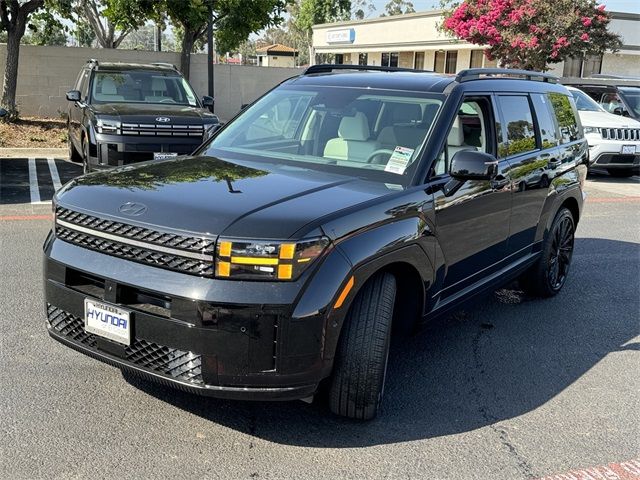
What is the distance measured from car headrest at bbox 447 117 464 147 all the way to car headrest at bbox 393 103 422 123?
0.75ft

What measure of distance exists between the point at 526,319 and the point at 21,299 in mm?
4097

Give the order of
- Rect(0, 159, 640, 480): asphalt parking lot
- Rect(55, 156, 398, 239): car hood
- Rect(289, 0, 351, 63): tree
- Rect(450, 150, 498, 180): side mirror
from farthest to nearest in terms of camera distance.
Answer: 1. Rect(289, 0, 351, 63): tree
2. Rect(450, 150, 498, 180): side mirror
3. Rect(0, 159, 640, 480): asphalt parking lot
4. Rect(55, 156, 398, 239): car hood

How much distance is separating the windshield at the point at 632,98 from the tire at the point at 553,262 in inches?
415

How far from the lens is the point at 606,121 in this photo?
1392 cm

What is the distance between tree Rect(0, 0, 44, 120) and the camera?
1459cm

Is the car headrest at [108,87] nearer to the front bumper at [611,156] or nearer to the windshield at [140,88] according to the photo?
the windshield at [140,88]

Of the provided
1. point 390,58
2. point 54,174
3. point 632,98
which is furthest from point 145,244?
point 390,58

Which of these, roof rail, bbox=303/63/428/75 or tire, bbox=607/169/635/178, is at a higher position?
roof rail, bbox=303/63/428/75

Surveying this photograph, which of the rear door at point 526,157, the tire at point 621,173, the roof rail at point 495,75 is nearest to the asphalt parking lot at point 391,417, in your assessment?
the rear door at point 526,157

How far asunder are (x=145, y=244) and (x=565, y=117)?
14.7ft

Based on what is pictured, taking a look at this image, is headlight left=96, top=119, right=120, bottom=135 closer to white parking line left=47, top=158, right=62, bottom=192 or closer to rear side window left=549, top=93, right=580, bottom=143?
white parking line left=47, top=158, right=62, bottom=192

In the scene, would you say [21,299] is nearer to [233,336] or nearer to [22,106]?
[233,336]

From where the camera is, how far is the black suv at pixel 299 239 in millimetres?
3018

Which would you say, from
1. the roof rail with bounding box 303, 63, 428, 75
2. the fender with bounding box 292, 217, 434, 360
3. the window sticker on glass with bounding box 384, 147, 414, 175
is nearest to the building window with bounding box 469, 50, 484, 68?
the roof rail with bounding box 303, 63, 428, 75
